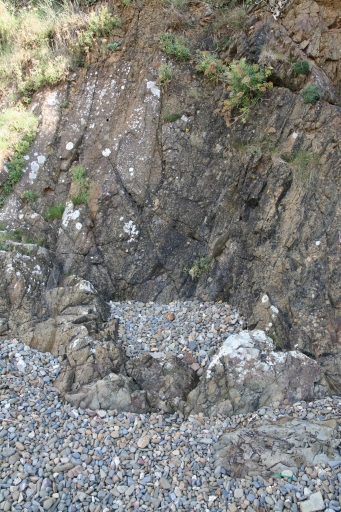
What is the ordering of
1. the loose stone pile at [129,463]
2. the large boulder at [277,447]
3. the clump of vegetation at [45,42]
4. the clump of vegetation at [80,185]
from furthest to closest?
the clump of vegetation at [45,42] < the clump of vegetation at [80,185] < the large boulder at [277,447] < the loose stone pile at [129,463]

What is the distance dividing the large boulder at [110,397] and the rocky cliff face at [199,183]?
136 centimetres

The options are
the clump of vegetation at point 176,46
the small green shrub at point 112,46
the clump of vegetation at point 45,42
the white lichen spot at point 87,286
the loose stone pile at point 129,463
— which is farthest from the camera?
the clump of vegetation at point 45,42

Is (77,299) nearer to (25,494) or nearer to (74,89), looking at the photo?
(25,494)

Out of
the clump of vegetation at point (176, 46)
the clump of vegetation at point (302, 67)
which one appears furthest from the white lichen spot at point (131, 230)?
the clump of vegetation at point (302, 67)

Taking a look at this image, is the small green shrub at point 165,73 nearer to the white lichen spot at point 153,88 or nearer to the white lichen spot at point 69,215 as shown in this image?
the white lichen spot at point 153,88

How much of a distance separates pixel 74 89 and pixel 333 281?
5.59m

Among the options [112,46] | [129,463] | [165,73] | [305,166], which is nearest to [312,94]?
[305,166]

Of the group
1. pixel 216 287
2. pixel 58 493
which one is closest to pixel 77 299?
pixel 216 287

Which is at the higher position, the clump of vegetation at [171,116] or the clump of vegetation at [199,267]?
the clump of vegetation at [171,116]

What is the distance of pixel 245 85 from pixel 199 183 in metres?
1.59

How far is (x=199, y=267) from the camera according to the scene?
20.8ft

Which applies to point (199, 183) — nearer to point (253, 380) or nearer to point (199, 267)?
point (199, 267)

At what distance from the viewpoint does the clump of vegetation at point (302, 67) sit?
216 inches

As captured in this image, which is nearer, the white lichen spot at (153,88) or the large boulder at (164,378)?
the large boulder at (164,378)
